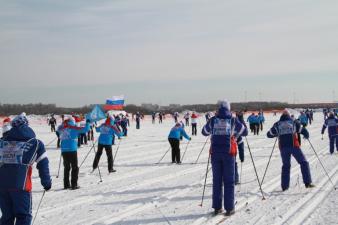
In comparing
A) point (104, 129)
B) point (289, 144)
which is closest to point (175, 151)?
point (104, 129)

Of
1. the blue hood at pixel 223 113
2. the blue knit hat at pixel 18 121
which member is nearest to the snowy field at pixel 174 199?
the blue hood at pixel 223 113

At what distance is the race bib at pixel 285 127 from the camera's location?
970cm

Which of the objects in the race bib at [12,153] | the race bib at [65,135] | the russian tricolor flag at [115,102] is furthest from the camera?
the russian tricolor flag at [115,102]

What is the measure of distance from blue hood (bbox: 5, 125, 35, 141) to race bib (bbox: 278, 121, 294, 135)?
5.81 metres

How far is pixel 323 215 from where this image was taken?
7.28 meters

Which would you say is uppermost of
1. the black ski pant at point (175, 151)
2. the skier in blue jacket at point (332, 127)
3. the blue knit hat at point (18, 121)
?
the blue knit hat at point (18, 121)

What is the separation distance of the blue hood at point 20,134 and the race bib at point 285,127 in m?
5.81

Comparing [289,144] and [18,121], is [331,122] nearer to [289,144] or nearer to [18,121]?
[289,144]

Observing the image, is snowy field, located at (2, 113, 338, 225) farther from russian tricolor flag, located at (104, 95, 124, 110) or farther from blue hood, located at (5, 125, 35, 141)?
russian tricolor flag, located at (104, 95, 124, 110)

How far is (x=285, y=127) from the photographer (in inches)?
383

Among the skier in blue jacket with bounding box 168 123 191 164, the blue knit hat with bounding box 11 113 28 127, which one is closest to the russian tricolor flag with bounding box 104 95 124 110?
the skier in blue jacket with bounding box 168 123 191 164

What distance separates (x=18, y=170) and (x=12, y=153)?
0.77ft

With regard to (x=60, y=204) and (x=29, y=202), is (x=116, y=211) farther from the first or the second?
(x=29, y=202)

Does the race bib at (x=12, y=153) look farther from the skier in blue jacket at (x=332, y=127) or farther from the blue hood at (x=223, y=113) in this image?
the skier in blue jacket at (x=332, y=127)
